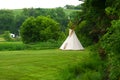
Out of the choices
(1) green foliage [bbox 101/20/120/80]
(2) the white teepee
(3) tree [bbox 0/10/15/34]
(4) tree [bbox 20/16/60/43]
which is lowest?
(3) tree [bbox 0/10/15/34]

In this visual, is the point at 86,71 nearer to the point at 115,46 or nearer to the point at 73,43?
the point at 115,46

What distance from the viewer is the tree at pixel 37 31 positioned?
78.9m

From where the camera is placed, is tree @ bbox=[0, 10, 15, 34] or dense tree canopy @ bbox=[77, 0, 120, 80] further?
tree @ bbox=[0, 10, 15, 34]

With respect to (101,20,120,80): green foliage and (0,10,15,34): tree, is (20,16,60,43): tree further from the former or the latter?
(101,20,120,80): green foliage

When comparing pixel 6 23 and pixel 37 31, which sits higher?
pixel 37 31

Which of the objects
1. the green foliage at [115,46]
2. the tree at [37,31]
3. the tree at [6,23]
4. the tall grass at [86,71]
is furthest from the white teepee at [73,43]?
the tree at [6,23]

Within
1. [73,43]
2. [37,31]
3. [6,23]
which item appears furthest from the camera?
[6,23]

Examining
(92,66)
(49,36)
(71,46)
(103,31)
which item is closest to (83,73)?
(92,66)

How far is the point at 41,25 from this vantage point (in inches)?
3246

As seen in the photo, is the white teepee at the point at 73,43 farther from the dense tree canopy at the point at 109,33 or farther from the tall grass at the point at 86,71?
the tall grass at the point at 86,71

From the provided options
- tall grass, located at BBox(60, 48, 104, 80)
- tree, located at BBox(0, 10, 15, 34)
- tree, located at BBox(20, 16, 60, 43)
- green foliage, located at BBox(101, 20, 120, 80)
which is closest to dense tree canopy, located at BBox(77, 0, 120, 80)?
green foliage, located at BBox(101, 20, 120, 80)

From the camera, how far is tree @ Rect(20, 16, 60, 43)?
78875mm

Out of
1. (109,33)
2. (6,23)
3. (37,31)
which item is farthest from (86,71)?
(6,23)

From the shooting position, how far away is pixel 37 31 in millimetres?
80375
